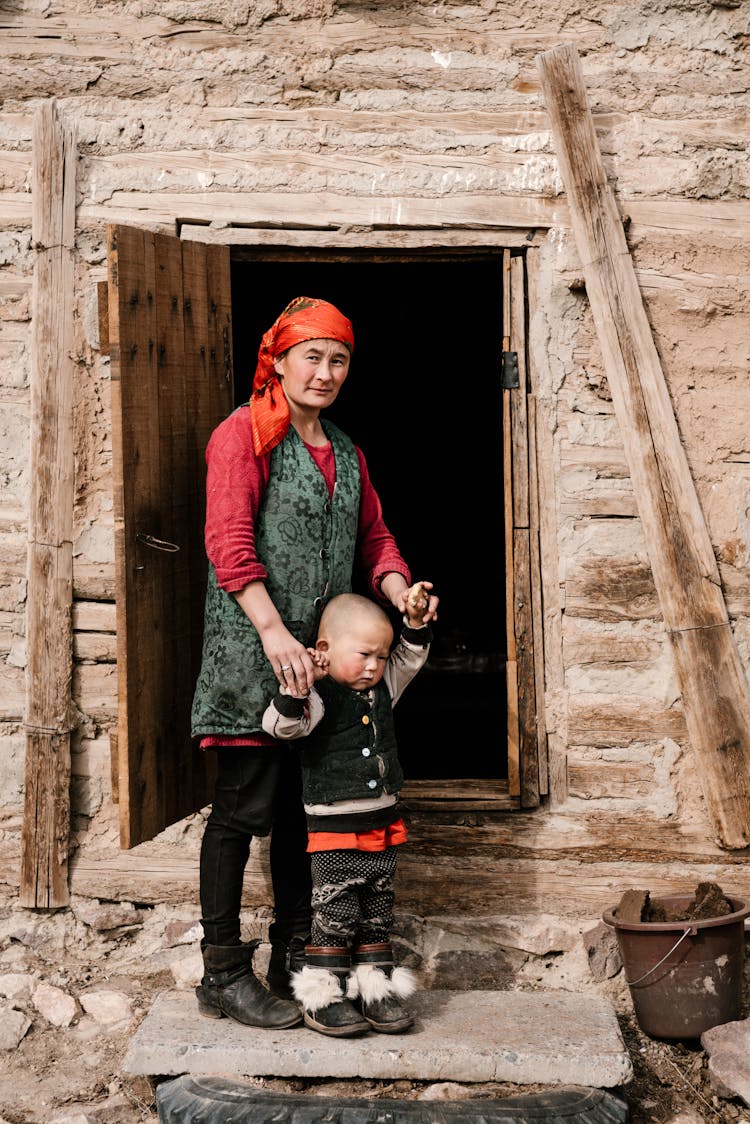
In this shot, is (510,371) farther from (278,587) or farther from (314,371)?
(278,587)

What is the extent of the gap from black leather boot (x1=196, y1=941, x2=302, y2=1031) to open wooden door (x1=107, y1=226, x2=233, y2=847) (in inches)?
18.1

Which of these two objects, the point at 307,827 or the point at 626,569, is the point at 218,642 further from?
the point at 626,569

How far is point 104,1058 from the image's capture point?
3764mm

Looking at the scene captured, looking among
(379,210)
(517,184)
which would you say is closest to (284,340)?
(379,210)

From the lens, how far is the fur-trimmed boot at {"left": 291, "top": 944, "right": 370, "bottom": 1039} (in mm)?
3482

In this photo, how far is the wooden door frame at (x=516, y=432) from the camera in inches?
169

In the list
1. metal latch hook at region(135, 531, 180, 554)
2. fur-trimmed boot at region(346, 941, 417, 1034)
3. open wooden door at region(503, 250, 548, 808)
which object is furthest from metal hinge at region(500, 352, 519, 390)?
fur-trimmed boot at region(346, 941, 417, 1034)

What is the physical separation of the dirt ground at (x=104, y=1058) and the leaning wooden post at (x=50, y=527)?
0.19 metres

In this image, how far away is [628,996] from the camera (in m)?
4.18

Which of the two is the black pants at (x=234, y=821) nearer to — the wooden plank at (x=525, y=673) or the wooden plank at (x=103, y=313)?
the wooden plank at (x=525, y=673)

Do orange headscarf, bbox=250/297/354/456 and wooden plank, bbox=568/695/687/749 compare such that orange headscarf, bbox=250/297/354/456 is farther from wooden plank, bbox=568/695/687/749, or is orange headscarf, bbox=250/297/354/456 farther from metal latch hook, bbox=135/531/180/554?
wooden plank, bbox=568/695/687/749

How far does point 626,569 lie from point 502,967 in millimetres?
1465

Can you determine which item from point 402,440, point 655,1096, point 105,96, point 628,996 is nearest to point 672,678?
point 628,996

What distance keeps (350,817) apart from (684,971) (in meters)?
1.20
